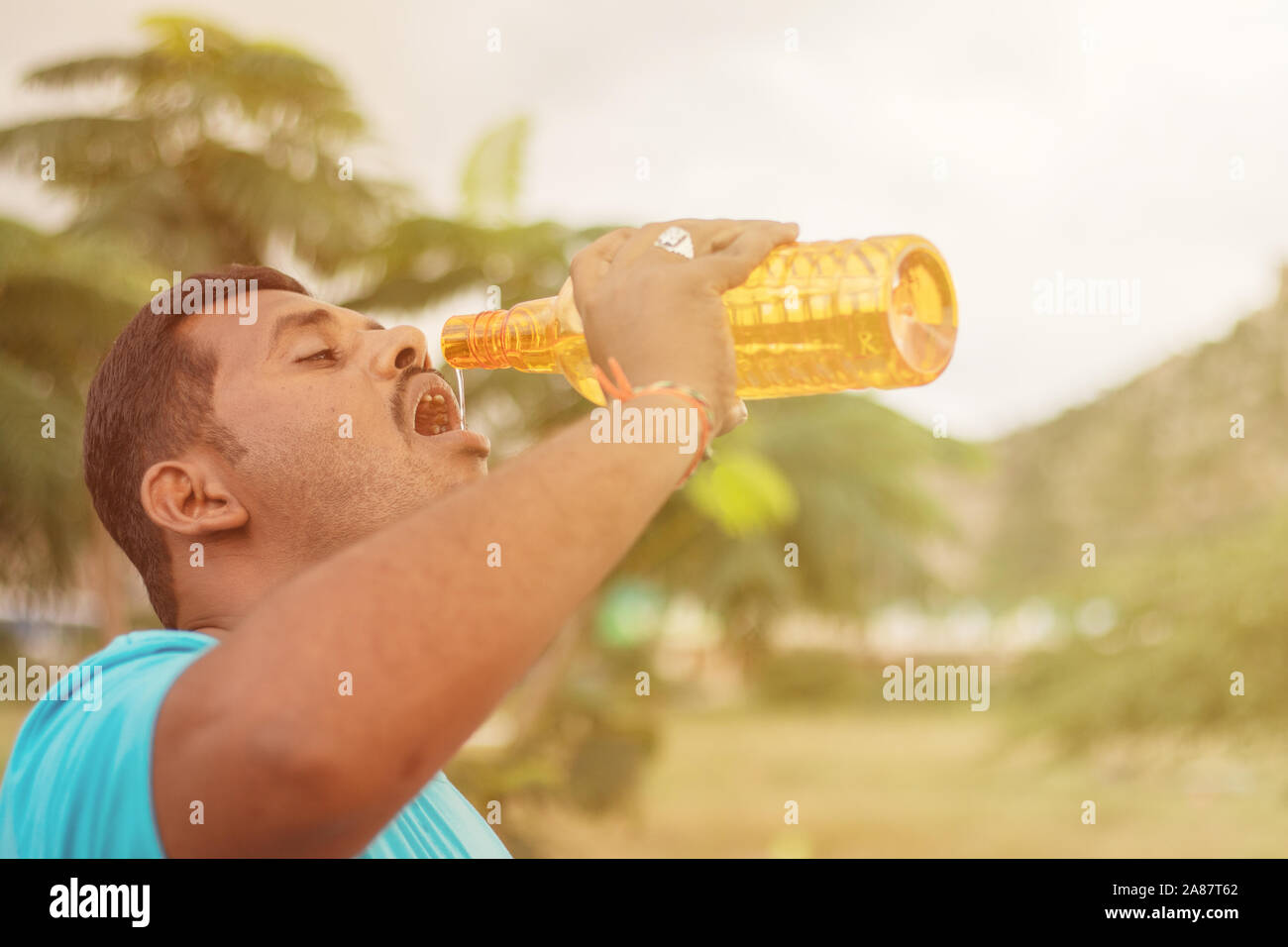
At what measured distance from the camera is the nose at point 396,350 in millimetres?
1118

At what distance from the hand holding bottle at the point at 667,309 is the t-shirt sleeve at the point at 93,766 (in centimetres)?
36

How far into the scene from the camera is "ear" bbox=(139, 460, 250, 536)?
1.05 metres

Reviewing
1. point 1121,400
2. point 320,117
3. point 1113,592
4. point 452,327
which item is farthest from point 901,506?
point 452,327

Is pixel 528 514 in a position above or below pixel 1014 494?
below

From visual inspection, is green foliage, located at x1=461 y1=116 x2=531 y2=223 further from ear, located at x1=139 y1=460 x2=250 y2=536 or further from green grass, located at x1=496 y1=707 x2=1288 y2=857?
ear, located at x1=139 y1=460 x2=250 y2=536

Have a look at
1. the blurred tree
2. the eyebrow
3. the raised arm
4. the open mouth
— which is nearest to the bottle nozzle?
the open mouth

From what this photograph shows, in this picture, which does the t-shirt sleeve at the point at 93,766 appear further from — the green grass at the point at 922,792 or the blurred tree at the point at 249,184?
the green grass at the point at 922,792

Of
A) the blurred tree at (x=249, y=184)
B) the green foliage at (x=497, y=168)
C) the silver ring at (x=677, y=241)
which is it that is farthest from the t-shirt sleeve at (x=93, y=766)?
the green foliage at (x=497, y=168)

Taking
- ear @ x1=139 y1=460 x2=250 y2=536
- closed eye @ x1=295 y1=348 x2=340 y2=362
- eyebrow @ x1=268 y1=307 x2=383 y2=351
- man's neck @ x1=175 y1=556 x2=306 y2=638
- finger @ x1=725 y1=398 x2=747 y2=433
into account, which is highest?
eyebrow @ x1=268 y1=307 x2=383 y2=351

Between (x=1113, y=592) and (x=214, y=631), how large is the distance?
1676 cm

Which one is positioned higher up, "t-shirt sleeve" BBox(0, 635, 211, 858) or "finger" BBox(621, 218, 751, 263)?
"finger" BBox(621, 218, 751, 263)

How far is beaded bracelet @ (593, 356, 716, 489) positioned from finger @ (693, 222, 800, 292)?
0.30 feet
